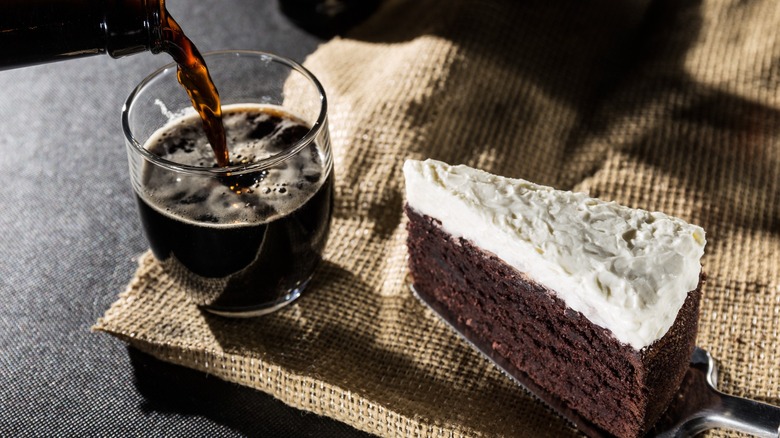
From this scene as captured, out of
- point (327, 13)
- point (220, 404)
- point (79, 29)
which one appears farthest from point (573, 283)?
point (327, 13)

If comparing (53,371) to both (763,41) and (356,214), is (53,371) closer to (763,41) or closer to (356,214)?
(356,214)

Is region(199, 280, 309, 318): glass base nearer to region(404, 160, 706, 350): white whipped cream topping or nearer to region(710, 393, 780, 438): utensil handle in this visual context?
region(404, 160, 706, 350): white whipped cream topping

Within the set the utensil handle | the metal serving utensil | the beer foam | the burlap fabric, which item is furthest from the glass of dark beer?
the utensil handle

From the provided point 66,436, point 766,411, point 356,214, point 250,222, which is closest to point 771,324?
point 766,411

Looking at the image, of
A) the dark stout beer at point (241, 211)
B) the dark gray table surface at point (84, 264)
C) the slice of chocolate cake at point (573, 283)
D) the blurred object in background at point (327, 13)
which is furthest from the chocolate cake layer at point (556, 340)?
the blurred object in background at point (327, 13)

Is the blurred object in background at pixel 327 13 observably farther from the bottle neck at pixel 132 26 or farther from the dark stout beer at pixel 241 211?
the bottle neck at pixel 132 26

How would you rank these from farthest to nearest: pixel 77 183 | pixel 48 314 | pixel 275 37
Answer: pixel 275 37 < pixel 77 183 < pixel 48 314

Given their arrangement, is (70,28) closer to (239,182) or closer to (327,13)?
(239,182)
